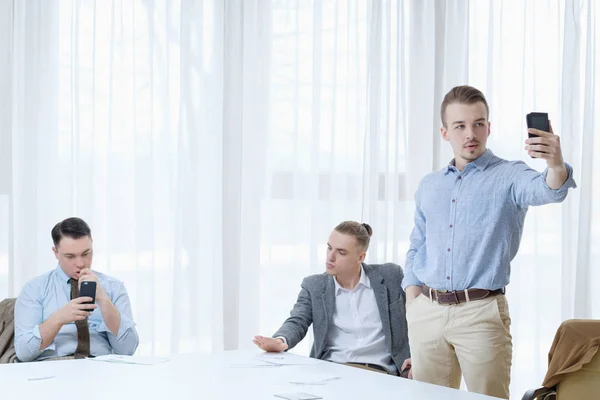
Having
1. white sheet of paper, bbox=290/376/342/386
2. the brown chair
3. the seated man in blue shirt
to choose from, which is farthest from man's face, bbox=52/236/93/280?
the brown chair

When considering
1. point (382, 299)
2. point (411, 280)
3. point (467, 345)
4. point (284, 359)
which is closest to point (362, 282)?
point (382, 299)

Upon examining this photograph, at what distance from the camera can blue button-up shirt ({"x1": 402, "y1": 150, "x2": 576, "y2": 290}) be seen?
8.03 ft

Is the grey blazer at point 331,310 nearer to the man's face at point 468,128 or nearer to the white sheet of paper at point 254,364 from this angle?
the white sheet of paper at point 254,364

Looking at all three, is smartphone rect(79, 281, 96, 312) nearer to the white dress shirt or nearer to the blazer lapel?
the white dress shirt

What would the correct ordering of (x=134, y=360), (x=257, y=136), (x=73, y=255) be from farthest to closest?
1. (x=257, y=136)
2. (x=73, y=255)
3. (x=134, y=360)

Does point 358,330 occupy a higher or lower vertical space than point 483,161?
lower

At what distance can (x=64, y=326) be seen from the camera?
308cm

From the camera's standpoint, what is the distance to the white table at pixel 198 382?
2016 millimetres

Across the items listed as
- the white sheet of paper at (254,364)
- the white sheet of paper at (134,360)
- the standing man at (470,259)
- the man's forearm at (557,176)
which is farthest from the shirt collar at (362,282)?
the man's forearm at (557,176)

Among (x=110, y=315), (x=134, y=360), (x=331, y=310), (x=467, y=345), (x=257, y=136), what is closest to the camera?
(x=467, y=345)

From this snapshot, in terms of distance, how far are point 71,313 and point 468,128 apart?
159 cm

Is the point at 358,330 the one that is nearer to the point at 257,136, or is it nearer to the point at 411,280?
the point at 411,280

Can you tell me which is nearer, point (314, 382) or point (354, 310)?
point (314, 382)

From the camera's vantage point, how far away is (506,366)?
2.47m
